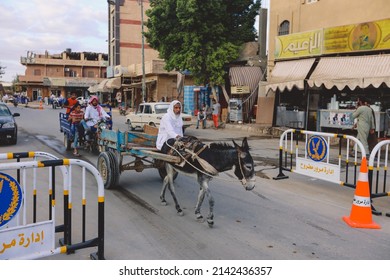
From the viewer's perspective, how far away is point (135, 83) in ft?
140

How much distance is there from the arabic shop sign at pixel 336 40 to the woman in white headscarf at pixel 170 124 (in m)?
11.6

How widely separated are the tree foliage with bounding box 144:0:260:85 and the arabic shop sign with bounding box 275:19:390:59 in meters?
5.35

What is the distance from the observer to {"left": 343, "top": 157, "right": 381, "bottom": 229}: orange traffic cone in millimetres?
5875

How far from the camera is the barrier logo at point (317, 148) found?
25.2 ft

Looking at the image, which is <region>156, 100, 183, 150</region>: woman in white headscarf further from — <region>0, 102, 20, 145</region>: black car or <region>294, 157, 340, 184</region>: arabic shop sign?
<region>0, 102, 20, 145</region>: black car

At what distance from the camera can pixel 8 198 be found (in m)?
3.54

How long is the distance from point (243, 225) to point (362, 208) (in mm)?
1924

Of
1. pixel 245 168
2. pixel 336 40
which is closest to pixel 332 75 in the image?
pixel 336 40

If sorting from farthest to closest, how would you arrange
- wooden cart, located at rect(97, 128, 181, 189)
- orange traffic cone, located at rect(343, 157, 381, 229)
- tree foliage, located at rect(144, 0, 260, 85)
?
tree foliage, located at rect(144, 0, 260, 85) → wooden cart, located at rect(97, 128, 181, 189) → orange traffic cone, located at rect(343, 157, 381, 229)

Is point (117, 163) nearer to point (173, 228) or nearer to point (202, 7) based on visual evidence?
point (173, 228)

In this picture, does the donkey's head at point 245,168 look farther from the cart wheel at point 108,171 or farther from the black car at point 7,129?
the black car at point 7,129

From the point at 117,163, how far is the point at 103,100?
52.7m

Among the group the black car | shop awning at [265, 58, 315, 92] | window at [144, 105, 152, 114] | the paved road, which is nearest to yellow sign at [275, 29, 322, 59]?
shop awning at [265, 58, 315, 92]
